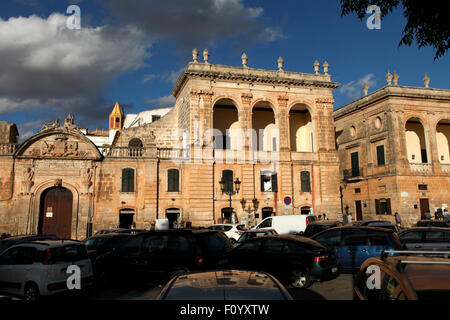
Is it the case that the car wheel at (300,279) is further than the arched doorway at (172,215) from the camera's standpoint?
No

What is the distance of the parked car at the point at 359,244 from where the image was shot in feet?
35.1

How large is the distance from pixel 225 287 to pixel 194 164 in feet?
79.0

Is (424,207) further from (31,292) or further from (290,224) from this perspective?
(31,292)

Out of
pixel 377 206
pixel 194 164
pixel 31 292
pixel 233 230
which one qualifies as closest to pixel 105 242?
pixel 31 292

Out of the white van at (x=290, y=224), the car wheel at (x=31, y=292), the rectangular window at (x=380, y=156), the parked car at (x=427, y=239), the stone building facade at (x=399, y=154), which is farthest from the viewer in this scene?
the rectangular window at (x=380, y=156)

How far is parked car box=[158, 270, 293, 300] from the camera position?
332 cm

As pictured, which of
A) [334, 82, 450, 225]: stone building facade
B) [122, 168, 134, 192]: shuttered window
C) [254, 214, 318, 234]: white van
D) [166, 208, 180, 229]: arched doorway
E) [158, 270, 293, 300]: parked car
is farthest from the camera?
[334, 82, 450, 225]: stone building facade

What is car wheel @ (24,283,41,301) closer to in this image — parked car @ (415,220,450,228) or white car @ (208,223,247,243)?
white car @ (208,223,247,243)

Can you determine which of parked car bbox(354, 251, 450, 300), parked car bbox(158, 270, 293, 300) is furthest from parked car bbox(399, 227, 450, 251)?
parked car bbox(158, 270, 293, 300)

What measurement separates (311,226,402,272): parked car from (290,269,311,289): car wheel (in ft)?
7.48

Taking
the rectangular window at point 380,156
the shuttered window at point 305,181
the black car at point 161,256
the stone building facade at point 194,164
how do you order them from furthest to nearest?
the rectangular window at point 380,156 → the shuttered window at point 305,181 → the stone building facade at point 194,164 → the black car at point 161,256

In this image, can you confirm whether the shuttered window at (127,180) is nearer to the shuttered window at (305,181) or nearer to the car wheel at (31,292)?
the shuttered window at (305,181)

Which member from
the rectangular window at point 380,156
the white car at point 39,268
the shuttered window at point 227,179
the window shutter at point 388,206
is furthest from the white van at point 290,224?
the rectangular window at point 380,156

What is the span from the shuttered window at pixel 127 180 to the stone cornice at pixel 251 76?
9199 millimetres
